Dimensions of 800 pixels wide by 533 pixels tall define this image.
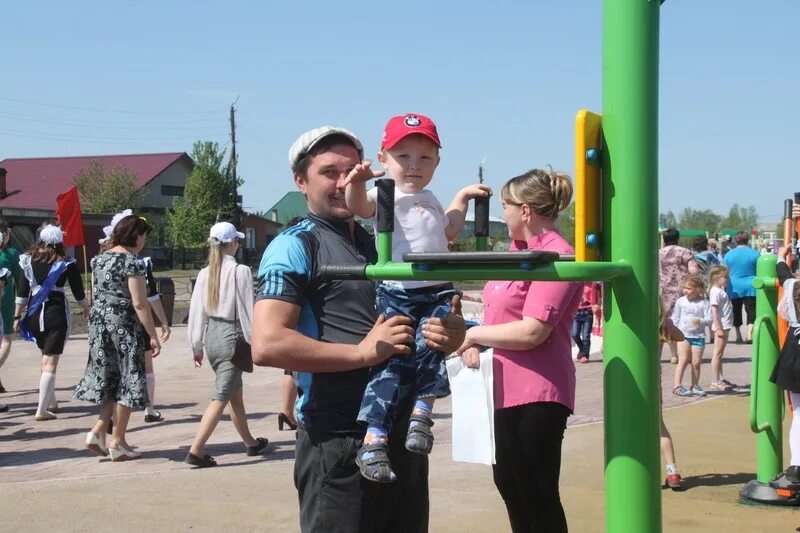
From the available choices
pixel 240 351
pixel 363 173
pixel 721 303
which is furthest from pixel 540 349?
pixel 721 303

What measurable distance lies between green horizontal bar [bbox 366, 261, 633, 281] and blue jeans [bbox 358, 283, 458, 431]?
0.64m

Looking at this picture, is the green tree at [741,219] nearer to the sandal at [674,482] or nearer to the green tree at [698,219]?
the green tree at [698,219]

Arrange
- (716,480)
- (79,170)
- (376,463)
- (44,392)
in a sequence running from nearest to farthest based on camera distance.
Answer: (376,463) → (716,480) → (44,392) → (79,170)

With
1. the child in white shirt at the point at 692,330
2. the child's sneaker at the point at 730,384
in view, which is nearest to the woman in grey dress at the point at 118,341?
the child in white shirt at the point at 692,330

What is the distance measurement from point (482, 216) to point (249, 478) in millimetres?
4227

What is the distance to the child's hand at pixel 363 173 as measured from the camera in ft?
8.84

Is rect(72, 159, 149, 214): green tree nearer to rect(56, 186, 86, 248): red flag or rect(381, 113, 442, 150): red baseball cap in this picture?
rect(56, 186, 86, 248): red flag

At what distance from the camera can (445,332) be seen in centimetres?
286

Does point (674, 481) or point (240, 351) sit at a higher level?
point (240, 351)

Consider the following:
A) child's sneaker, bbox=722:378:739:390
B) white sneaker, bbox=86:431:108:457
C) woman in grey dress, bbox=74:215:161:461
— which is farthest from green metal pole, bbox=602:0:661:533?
child's sneaker, bbox=722:378:739:390

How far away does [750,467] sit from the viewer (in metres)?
6.99

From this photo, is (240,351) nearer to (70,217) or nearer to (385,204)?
(385,204)

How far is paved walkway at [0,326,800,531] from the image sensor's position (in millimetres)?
5668

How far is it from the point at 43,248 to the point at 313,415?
7225mm
